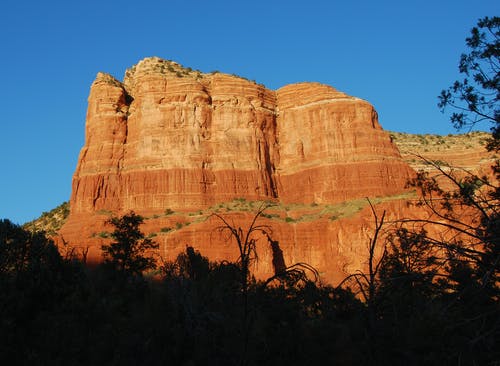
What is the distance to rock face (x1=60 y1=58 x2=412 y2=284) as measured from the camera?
63969mm

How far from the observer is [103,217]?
61.8 meters

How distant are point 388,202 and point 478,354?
136ft

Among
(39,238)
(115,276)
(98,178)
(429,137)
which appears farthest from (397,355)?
(429,137)

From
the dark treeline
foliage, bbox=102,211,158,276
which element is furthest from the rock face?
the dark treeline

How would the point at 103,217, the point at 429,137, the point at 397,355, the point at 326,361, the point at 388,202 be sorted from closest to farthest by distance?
the point at 397,355 < the point at 326,361 < the point at 388,202 < the point at 103,217 < the point at 429,137

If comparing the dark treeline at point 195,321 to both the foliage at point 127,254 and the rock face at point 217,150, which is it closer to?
the foliage at point 127,254

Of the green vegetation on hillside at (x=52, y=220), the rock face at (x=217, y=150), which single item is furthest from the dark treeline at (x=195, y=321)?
the green vegetation on hillside at (x=52, y=220)

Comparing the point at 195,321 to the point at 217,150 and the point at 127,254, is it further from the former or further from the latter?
the point at 217,150

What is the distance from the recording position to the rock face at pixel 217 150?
210ft

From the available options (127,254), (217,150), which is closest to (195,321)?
(127,254)

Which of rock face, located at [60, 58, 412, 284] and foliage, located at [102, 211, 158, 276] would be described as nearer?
foliage, located at [102, 211, 158, 276]

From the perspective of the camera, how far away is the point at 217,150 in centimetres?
6744

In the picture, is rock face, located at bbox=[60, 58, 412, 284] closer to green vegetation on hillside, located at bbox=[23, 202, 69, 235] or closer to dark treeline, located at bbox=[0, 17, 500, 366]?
green vegetation on hillside, located at bbox=[23, 202, 69, 235]

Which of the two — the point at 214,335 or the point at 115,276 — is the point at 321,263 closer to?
the point at 115,276
